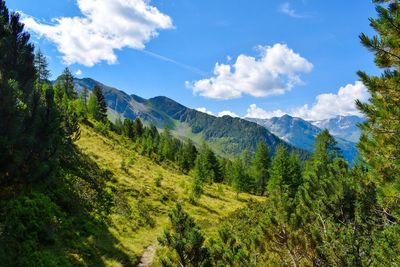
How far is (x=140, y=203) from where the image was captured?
36500mm

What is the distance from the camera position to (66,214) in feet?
68.1

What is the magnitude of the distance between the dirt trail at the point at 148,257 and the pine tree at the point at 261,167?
57.9 m

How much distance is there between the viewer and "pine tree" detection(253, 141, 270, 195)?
7875 centimetres

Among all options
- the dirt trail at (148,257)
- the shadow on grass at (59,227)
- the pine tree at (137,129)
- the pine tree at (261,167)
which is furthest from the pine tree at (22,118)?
the pine tree at (137,129)

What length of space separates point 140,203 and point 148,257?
51.5 ft

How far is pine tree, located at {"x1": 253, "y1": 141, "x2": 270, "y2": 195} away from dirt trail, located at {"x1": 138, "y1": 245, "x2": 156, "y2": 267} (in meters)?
57.9

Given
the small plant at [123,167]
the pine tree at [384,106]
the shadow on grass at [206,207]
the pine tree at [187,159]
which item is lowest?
the shadow on grass at [206,207]

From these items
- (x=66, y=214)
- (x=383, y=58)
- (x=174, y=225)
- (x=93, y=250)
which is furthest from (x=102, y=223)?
(x=383, y=58)

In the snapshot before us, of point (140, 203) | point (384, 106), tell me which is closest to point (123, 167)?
point (140, 203)

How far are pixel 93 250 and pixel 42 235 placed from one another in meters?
3.13

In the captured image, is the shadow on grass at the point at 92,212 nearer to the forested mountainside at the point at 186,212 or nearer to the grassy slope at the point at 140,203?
the forested mountainside at the point at 186,212

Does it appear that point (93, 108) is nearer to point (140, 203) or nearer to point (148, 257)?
point (140, 203)

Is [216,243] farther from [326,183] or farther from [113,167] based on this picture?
[113,167]

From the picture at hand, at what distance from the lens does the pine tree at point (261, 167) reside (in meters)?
78.8
